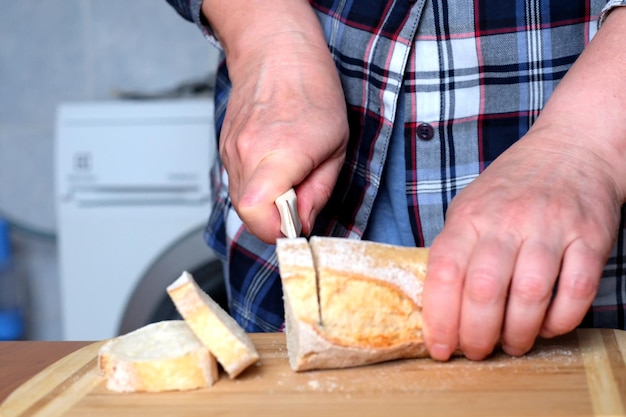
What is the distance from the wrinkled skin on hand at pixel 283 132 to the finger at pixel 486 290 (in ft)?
0.74

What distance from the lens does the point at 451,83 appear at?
39.9 inches

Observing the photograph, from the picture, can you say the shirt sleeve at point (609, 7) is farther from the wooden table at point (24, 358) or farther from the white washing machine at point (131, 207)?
the white washing machine at point (131, 207)

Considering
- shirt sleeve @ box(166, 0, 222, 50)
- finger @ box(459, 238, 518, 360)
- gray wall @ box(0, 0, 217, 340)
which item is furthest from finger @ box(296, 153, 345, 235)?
gray wall @ box(0, 0, 217, 340)

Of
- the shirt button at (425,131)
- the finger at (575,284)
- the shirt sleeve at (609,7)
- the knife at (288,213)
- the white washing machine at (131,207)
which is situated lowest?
the white washing machine at (131,207)

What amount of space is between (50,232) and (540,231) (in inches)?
83.9

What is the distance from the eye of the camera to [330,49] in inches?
43.4

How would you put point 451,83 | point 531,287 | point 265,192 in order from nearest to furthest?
point 531,287 → point 265,192 → point 451,83

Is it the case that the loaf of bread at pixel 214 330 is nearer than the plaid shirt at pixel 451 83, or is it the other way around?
the loaf of bread at pixel 214 330

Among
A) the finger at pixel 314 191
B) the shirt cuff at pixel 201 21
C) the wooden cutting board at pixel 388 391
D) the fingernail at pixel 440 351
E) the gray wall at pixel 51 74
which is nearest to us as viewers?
the wooden cutting board at pixel 388 391

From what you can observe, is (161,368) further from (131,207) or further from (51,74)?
(51,74)

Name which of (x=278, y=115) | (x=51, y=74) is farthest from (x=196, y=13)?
(x=51, y=74)

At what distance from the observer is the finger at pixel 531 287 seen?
0.77m

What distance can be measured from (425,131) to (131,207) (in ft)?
3.87

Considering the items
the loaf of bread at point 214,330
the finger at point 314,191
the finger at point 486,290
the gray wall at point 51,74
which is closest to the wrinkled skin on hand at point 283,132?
the finger at point 314,191
